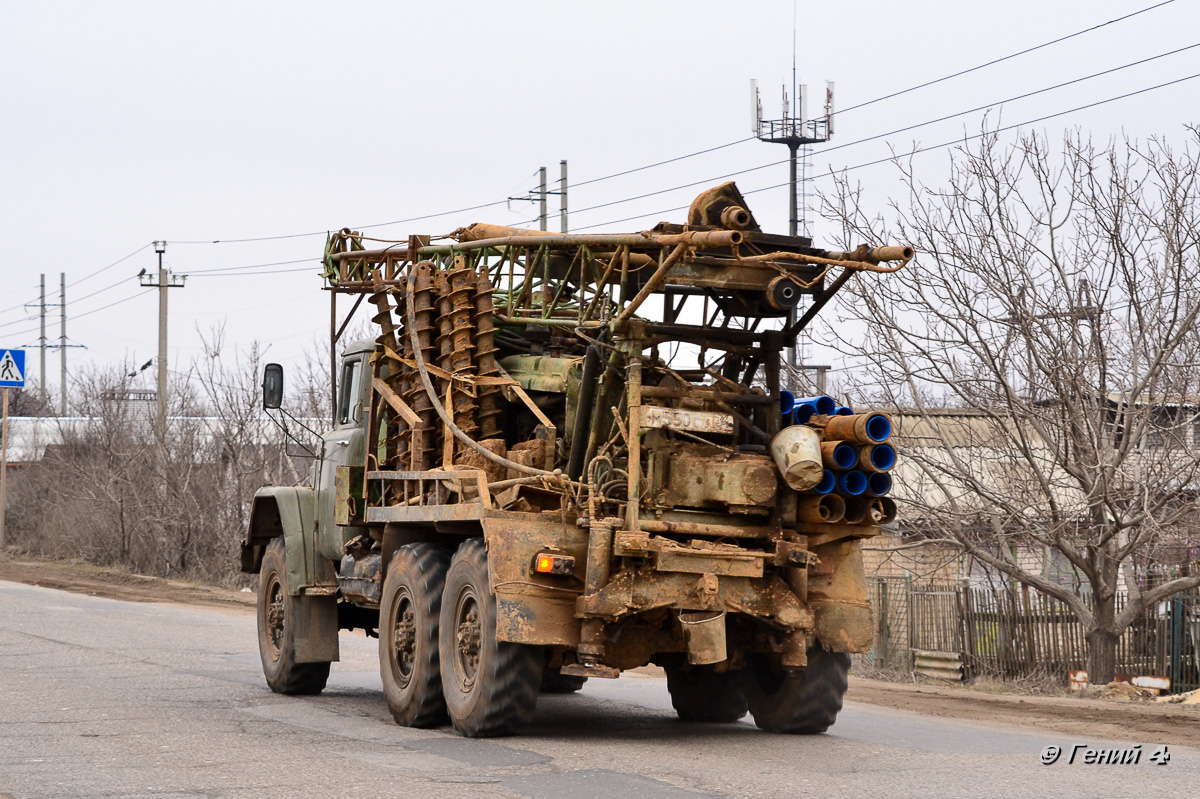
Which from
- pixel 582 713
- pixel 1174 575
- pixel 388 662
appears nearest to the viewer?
pixel 388 662

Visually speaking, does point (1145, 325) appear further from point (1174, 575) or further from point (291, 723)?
point (291, 723)

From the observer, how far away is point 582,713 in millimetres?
12438

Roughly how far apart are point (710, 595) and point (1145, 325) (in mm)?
8928

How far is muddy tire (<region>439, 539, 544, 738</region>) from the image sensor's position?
10062 millimetres

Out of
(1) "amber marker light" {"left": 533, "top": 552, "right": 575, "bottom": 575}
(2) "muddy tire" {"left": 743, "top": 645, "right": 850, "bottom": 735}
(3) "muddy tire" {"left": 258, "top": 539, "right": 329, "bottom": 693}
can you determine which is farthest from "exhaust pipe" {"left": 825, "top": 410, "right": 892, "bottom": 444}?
(3) "muddy tire" {"left": 258, "top": 539, "right": 329, "bottom": 693}

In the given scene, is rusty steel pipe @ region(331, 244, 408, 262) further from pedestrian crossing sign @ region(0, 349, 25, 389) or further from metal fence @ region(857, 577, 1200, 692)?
pedestrian crossing sign @ region(0, 349, 25, 389)

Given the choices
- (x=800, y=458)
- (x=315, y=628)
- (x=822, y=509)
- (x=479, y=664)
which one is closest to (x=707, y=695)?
(x=822, y=509)

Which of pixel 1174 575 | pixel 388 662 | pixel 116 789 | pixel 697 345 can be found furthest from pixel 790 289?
pixel 1174 575

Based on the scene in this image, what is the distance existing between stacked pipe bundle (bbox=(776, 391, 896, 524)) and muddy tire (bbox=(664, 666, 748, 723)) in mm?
2039

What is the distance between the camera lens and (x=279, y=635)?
13945mm

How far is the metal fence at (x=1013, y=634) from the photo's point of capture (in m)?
18.6

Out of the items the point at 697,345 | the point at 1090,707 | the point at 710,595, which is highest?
the point at 697,345

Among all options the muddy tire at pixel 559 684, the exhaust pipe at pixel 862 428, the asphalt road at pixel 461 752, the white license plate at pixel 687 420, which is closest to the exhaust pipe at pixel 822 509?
the exhaust pipe at pixel 862 428

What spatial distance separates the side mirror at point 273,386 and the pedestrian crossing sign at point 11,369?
26166 mm
